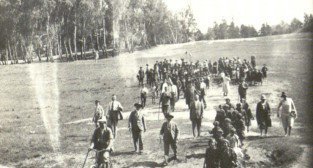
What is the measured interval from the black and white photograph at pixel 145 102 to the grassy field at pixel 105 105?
0.24ft

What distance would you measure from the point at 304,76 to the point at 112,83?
1708 cm

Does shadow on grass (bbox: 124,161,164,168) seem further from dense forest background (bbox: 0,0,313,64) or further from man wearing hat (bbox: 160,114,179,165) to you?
dense forest background (bbox: 0,0,313,64)

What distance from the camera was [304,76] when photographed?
35906 mm

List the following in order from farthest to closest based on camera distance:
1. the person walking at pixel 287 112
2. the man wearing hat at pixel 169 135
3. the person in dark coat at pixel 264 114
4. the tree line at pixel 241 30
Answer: the tree line at pixel 241 30
the person in dark coat at pixel 264 114
the person walking at pixel 287 112
the man wearing hat at pixel 169 135

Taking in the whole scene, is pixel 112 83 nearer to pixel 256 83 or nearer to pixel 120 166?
pixel 256 83

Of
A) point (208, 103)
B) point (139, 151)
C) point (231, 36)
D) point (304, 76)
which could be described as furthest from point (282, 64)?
point (231, 36)

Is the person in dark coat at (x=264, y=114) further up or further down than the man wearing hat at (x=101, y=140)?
further down

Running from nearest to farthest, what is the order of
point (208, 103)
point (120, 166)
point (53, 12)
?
point (120, 166), point (208, 103), point (53, 12)

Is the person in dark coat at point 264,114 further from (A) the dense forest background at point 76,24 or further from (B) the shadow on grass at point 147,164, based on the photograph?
(A) the dense forest background at point 76,24

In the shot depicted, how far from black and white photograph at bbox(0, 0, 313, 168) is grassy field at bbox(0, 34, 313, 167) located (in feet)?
0.24

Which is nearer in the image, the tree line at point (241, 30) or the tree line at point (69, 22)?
the tree line at point (69, 22)

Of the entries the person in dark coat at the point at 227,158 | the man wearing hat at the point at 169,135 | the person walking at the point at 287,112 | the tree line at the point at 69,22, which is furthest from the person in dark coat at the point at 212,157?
the tree line at the point at 69,22

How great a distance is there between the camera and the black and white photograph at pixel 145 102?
542 inches

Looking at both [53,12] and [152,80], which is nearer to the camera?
[152,80]
